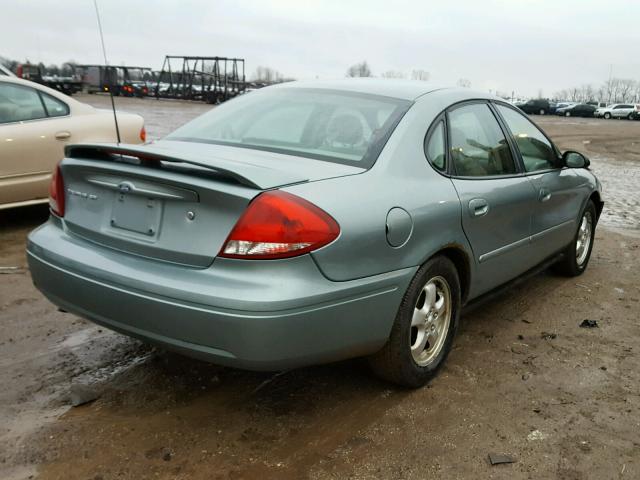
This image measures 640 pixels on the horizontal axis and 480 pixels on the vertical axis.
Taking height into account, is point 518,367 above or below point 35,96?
below

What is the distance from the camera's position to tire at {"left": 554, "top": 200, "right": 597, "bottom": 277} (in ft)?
16.8

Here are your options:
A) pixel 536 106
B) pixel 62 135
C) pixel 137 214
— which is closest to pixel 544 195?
pixel 137 214

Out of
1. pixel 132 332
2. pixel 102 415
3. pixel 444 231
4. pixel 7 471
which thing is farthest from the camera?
pixel 444 231

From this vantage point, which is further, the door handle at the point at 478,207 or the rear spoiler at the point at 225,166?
the door handle at the point at 478,207

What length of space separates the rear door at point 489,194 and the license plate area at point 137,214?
1.55m

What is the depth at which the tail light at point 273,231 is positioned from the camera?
2373 millimetres

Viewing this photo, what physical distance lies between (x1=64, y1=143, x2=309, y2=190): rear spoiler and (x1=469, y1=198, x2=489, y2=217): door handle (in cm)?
113

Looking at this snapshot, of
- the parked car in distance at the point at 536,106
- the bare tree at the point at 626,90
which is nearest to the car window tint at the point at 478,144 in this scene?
the parked car in distance at the point at 536,106

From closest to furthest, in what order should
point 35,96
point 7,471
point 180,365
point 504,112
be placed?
point 7,471
point 180,365
point 504,112
point 35,96

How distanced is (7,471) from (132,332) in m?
0.69

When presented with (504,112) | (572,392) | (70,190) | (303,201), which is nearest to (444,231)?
(303,201)

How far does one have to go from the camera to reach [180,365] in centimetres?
336

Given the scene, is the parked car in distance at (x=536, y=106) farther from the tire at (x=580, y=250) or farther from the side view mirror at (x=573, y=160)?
the side view mirror at (x=573, y=160)

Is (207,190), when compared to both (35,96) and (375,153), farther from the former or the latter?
(35,96)
